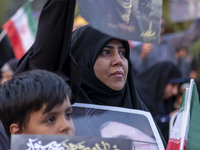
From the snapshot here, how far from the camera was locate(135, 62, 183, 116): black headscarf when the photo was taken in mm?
8242

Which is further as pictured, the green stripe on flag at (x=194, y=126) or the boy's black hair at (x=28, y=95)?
the green stripe on flag at (x=194, y=126)

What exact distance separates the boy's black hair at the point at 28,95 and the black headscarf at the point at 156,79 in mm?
5722

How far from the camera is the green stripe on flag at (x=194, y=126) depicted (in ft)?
9.94

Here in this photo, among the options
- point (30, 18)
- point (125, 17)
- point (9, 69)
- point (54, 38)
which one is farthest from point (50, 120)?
point (30, 18)

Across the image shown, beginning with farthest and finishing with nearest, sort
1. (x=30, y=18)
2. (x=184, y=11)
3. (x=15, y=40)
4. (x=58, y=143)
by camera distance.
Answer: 1. (x=184, y=11)
2. (x=15, y=40)
3. (x=30, y=18)
4. (x=58, y=143)

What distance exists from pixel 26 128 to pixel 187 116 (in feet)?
3.53

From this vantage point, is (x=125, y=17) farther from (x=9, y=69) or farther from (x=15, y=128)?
(x=9, y=69)

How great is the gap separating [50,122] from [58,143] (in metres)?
0.30

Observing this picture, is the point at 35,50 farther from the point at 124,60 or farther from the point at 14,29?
the point at 14,29

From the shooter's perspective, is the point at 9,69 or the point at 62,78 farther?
the point at 9,69

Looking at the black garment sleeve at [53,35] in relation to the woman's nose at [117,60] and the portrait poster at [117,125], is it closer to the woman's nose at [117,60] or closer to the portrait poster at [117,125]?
the portrait poster at [117,125]

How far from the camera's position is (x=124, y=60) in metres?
3.63

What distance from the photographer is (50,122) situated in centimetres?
244

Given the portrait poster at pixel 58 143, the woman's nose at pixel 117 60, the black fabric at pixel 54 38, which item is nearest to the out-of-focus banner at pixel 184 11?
the woman's nose at pixel 117 60
